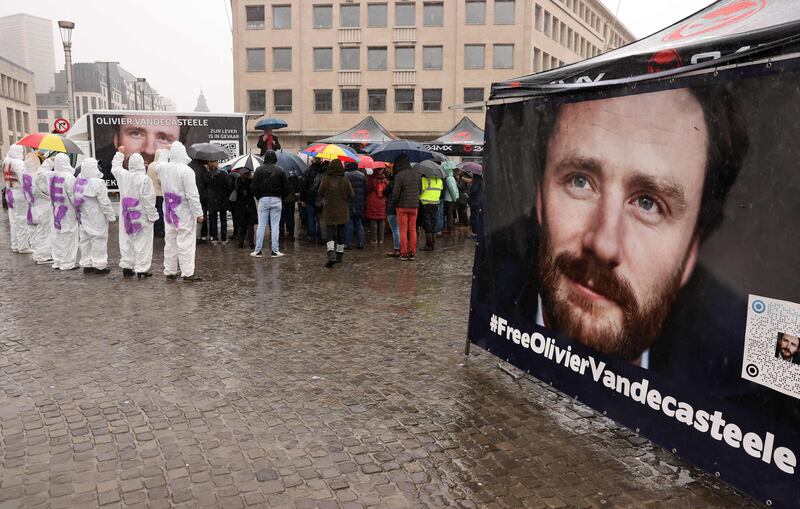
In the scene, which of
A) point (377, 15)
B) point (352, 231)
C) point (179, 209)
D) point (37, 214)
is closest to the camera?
point (179, 209)

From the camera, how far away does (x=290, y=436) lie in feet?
14.3

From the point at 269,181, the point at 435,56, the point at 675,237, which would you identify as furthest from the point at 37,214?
the point at 435,56

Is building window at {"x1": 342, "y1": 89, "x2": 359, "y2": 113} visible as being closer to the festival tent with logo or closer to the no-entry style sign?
the festival tent with logo

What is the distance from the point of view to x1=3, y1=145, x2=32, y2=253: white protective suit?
12258 mm

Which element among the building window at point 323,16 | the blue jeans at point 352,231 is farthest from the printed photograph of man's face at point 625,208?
the building window at point 323,16

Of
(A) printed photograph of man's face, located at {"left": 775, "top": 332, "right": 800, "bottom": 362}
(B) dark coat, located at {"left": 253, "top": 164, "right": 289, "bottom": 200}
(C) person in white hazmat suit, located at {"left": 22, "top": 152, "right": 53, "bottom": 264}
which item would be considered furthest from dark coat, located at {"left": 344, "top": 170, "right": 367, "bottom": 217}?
(A) printed photograph of man's face, located at {"left": 775, "top": 332, "right": 800, "bottom": 362}

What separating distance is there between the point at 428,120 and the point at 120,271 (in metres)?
43.9

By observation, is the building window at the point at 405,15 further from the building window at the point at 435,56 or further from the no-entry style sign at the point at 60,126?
the no-entry style sign at the point at 60,126

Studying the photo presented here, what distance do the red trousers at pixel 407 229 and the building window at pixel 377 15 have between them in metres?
44.4

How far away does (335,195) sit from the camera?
11.6 metres

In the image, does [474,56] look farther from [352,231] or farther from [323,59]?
[352,231]

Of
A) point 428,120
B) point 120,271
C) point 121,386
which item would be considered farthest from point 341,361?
point 428,120

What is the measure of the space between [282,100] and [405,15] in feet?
40.7

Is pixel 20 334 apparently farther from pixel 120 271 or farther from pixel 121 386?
pixel 120 271
